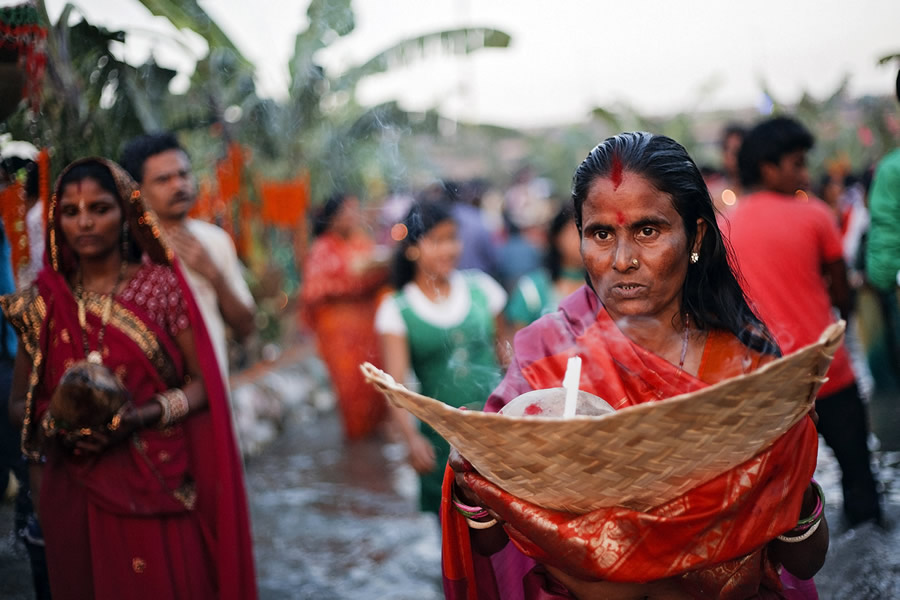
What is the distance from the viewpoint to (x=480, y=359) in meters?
3.94

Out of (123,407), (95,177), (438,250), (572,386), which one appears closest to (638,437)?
(572,386)

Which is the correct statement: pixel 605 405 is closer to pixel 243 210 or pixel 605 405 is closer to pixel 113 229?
pixel 113 229

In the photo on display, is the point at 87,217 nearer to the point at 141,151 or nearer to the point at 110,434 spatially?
the point at 110,434

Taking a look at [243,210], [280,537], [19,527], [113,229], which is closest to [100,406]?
[113,229]

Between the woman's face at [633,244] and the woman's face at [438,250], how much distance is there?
86.6 inches

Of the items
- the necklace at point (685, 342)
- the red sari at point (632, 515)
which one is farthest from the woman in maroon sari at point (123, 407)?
the necklace at point (685, 342)

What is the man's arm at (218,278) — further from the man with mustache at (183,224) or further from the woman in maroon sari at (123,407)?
the woman in maroon sari at (123,407)

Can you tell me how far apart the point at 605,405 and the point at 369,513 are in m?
4.27

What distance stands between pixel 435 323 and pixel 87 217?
1769 mm

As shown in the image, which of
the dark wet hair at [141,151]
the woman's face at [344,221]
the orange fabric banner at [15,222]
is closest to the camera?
the orange fabric banner at [15,222]

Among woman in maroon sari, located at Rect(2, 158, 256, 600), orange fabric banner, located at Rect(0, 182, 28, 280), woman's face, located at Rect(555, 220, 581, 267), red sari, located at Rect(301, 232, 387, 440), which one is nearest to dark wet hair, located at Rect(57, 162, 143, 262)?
woman in maroon sari, located at Rect(2, 158, 256, 600)

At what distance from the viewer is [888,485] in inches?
187

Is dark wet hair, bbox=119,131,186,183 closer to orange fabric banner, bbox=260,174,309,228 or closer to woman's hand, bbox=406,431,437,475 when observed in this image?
woman's hand, bbox=406,431,437,475

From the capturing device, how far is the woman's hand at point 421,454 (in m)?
3.64
